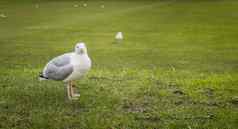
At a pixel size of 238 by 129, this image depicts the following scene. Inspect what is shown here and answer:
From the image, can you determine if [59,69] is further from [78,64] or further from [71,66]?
[78,64]

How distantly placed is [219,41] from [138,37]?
475 cm

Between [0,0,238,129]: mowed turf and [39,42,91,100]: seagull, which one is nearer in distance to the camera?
[0,0,238,129]: mowed turf

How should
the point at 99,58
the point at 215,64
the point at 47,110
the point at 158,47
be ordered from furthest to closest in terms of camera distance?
the point at 158,47 → the point at 99,58 → the point at 215,64 → the point at 47,110

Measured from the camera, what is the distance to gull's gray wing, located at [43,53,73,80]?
789 cm

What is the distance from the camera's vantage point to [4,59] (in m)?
15.2

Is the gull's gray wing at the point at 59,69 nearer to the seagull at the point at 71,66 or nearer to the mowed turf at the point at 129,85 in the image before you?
the seagull at the point at 71,66

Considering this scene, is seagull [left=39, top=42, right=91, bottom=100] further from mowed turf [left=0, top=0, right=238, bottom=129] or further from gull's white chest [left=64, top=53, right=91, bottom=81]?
mowed turf [left=0, top=0, right=238, bottom=129]

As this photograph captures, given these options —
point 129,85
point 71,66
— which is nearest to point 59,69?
point 71,66

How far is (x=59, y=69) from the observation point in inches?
313

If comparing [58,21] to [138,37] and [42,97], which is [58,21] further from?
[42,97]

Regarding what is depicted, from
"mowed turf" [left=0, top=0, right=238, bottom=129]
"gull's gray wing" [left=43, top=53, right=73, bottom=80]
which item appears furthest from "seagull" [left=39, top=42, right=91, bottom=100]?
"mowed turf" [left=0, top=0, right=238, bottom=129]

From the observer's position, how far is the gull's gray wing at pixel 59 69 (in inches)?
311

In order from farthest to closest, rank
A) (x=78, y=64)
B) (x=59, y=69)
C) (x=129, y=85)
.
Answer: (x=129, y=85) → (x=59, y=69) → (x=78, y=64)

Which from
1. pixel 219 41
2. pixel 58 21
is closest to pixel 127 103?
pixel 219 41
